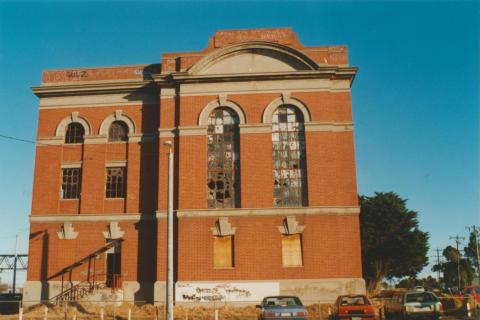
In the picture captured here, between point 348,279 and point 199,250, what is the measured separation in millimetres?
8609

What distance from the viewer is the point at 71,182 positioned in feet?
108

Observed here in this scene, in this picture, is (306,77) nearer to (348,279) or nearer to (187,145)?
(187,145)

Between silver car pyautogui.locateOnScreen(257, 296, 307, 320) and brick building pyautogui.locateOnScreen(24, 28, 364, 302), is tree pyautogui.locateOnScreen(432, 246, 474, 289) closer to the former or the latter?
brick building pyautogui.locateOnScreen(24, 28, 364, 302)

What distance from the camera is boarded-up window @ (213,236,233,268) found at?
29.1 metres

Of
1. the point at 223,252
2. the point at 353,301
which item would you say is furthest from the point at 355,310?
the point at 223,252

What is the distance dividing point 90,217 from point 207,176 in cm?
812

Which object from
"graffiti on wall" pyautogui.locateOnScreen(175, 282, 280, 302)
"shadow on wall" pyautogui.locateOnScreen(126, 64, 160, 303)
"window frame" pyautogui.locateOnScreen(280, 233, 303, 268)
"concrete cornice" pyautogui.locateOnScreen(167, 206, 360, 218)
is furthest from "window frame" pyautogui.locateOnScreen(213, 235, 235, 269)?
"shadow on wall" pyautogui.locateOnScreen(126, 64, 160, 303)

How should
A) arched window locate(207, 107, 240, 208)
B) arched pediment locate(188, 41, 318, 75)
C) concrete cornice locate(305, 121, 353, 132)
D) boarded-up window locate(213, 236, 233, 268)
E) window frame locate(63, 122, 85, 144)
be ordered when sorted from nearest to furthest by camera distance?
boarded-up window locate(213, 236, 233, 268) → arched window locate(207, 107, 240, 208) → concrete cornice locate(305, 121, 353, 132) → arched pediment locate(188, 41, 318, 75) → window frame locate(63, 122, 85, 144)

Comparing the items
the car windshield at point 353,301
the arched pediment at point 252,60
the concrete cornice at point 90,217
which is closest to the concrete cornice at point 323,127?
the arched pediment at point 252,60

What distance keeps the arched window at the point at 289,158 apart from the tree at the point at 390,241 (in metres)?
31.1

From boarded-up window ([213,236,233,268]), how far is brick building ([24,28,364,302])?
0.06 meters

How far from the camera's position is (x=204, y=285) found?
28422 mm

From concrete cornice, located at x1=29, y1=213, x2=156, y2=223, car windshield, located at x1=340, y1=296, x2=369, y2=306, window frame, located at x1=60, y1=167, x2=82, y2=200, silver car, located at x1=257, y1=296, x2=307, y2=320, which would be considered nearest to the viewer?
silver car, located at x1=257, y1=296, x2=307, y2=320

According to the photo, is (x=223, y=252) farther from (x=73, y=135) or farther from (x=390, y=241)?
(x=390, y=241)
